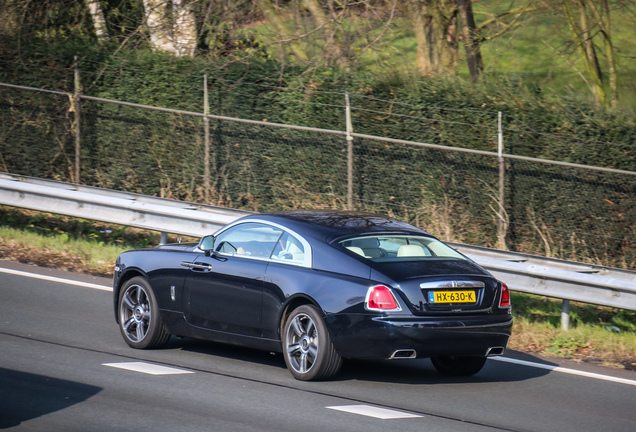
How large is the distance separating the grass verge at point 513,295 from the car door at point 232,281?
3079 mm

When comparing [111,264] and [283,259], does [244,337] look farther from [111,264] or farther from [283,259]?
[111,264]

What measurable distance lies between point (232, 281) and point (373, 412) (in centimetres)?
201

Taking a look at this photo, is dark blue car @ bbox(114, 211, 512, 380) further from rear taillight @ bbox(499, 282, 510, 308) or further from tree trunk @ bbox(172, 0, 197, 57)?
tree trunk @ bbox(172, 0, 197, 57)

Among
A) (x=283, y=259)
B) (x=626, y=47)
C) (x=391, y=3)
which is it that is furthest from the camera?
(x=626, y=47)

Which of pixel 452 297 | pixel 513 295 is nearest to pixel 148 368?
pixel 452 297

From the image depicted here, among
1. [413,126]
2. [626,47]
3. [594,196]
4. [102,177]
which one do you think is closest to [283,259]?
[594,196]

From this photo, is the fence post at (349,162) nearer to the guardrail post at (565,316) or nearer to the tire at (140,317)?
the guardrail post at (565,316)

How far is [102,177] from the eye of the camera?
55.5ft

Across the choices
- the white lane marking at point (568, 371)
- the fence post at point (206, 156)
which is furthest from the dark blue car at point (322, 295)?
the fence post at point (206, 156)

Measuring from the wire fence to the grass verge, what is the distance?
4.34 ft

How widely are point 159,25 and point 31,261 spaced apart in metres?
6.65

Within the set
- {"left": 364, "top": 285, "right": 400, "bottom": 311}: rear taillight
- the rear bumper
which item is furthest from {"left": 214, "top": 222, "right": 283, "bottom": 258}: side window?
{"left": 364, "top": 285, "right": 400, "bottom": 311}: rear taillight

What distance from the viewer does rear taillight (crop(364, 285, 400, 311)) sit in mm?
6914

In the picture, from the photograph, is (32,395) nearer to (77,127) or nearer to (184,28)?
(77,127)
